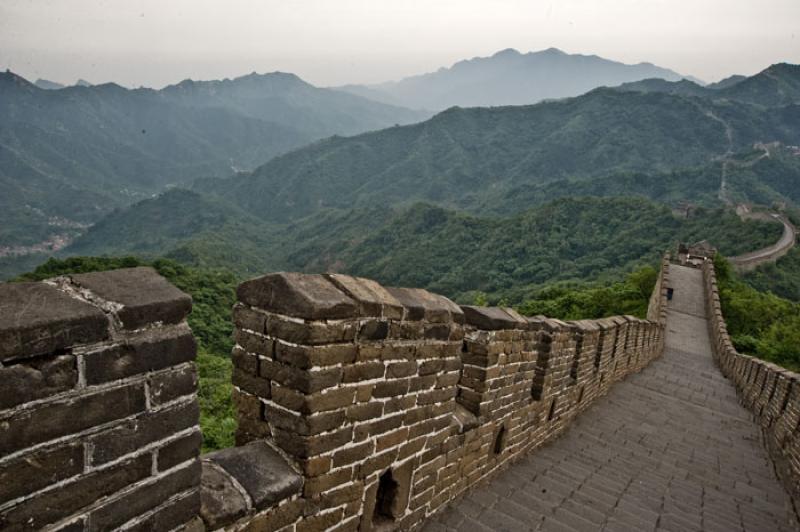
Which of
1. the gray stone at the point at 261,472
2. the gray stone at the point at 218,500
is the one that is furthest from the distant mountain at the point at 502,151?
the gray stone at the point at 218,500

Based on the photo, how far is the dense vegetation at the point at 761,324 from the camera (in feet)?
50.2

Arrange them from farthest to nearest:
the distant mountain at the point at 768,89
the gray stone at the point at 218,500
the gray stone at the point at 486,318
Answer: the distant mountain at the point at 768,89 → the gray stone at the point at 486,318 → the gray stone at the point at 218,500

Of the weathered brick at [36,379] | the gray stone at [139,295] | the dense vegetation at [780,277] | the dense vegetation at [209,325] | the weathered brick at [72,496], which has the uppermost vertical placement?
the gray stone at [139,295]

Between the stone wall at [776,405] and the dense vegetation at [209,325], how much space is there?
22.5 feet

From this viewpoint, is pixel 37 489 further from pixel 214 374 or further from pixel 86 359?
pixel 214 374

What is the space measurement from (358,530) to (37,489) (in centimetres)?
162

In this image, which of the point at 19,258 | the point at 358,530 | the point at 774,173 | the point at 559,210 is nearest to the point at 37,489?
the point at 358,530

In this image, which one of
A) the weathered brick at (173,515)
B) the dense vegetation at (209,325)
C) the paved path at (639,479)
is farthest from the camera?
the dense vegetation at (209,325)

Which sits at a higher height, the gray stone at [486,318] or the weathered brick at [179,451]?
the gray stone at [486,318]

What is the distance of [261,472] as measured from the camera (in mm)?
1951

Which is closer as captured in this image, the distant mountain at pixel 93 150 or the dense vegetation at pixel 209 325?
the dense vegetation at pixel 209 325

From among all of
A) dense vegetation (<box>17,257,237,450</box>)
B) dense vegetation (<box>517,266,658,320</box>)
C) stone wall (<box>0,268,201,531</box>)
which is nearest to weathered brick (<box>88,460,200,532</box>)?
stone wall (<box>0,268,201,531</box>)

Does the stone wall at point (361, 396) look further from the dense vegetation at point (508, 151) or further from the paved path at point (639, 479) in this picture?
the dense vegetation at point (508, 151)

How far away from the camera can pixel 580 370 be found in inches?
225
